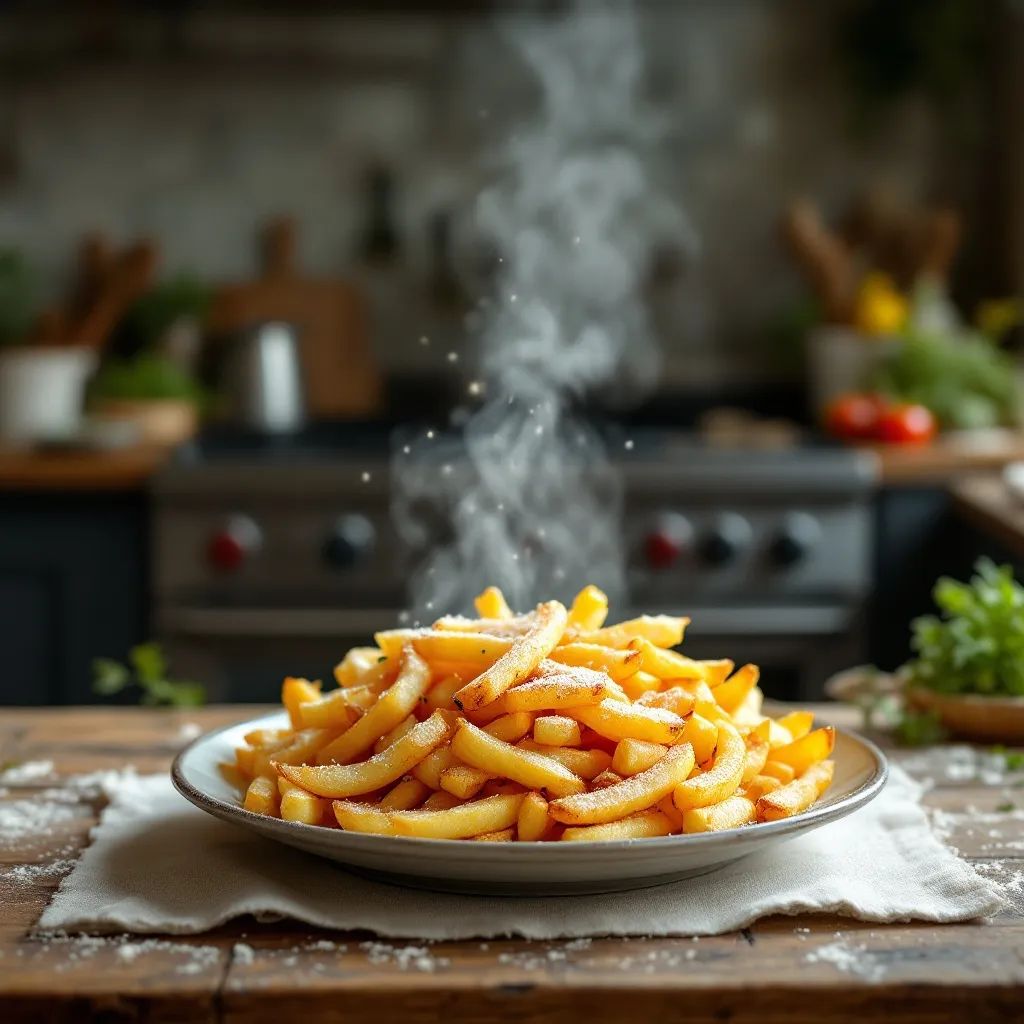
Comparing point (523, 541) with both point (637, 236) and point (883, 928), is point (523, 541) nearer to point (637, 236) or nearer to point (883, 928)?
point (637, 236)

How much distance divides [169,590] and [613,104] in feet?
6.08

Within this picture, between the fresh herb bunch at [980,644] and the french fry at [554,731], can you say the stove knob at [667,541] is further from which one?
the french fry at [554,731]

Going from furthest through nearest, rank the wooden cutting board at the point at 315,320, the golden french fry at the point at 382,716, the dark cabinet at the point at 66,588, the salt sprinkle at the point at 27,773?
the wooden cutting board at the point at 315,320 → the dark cabinet at the point at 66,588 → the salt sprinkle at the point at 27,773 → the golden french fry at the point at 382,716

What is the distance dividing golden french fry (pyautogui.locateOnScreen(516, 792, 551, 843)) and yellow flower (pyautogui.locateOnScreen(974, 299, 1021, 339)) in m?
3.10

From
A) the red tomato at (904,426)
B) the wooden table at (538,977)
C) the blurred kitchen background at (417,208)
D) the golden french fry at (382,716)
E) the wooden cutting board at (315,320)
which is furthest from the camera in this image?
the wooden cutting board at (315,320)

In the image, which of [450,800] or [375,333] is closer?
[450,800]

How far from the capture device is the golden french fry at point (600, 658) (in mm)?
1229

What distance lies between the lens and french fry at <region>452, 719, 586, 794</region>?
1.13m

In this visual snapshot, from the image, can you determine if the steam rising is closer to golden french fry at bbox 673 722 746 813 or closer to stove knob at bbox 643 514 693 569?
stove knob at bbox 643 514 693 569

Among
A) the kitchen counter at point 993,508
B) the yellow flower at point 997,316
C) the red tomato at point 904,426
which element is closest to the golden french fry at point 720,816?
the kitchen counter at point 993,508

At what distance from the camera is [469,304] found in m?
4.25

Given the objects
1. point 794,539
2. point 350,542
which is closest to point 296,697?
point 350,542

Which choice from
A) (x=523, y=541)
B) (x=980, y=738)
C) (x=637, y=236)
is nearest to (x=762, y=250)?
(x=637, y=236)

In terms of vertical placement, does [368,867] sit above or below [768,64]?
below
